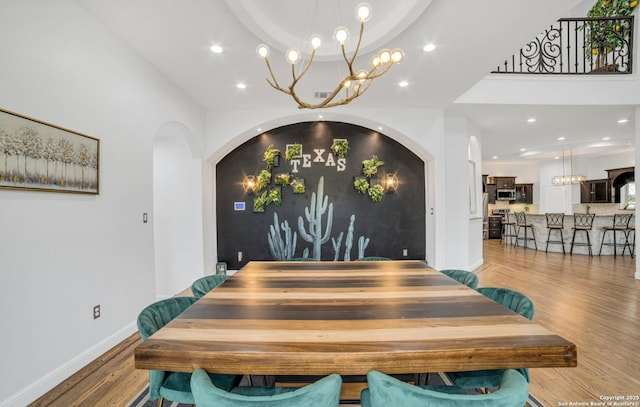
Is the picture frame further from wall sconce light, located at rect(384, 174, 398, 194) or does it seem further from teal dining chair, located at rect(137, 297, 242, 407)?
wall sconce light, located at rect(384, 174, 398, 194)

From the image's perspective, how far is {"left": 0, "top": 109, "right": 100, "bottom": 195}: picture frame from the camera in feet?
5.60

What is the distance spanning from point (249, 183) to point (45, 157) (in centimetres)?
297

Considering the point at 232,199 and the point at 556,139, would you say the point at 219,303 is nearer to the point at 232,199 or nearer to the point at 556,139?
the point at 232,199

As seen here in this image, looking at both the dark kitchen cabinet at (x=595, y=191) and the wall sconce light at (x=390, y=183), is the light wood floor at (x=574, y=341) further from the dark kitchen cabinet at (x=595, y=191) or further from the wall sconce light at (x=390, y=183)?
the dark kitchen cabinet at (x=595, y=191)

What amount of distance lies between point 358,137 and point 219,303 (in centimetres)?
399

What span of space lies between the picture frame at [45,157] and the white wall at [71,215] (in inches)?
2.7

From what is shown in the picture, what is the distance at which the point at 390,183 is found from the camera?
4836mm

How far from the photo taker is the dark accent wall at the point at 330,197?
4816 millimetres

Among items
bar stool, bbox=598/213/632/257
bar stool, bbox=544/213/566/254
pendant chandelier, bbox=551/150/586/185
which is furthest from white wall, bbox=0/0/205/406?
pendant chandelier, bbox=551/150/586/185

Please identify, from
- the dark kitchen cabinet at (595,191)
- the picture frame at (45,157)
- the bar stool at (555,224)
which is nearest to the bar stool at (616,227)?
the bar stool at (555,224)

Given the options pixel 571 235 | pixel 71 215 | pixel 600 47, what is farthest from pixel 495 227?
pixel 71 215

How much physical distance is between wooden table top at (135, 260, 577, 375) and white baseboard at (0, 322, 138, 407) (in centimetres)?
145

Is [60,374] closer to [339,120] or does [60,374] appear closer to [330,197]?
[330,197]

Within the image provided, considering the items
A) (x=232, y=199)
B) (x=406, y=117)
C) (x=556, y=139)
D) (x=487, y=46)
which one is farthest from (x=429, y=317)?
(x=556, y=139)
